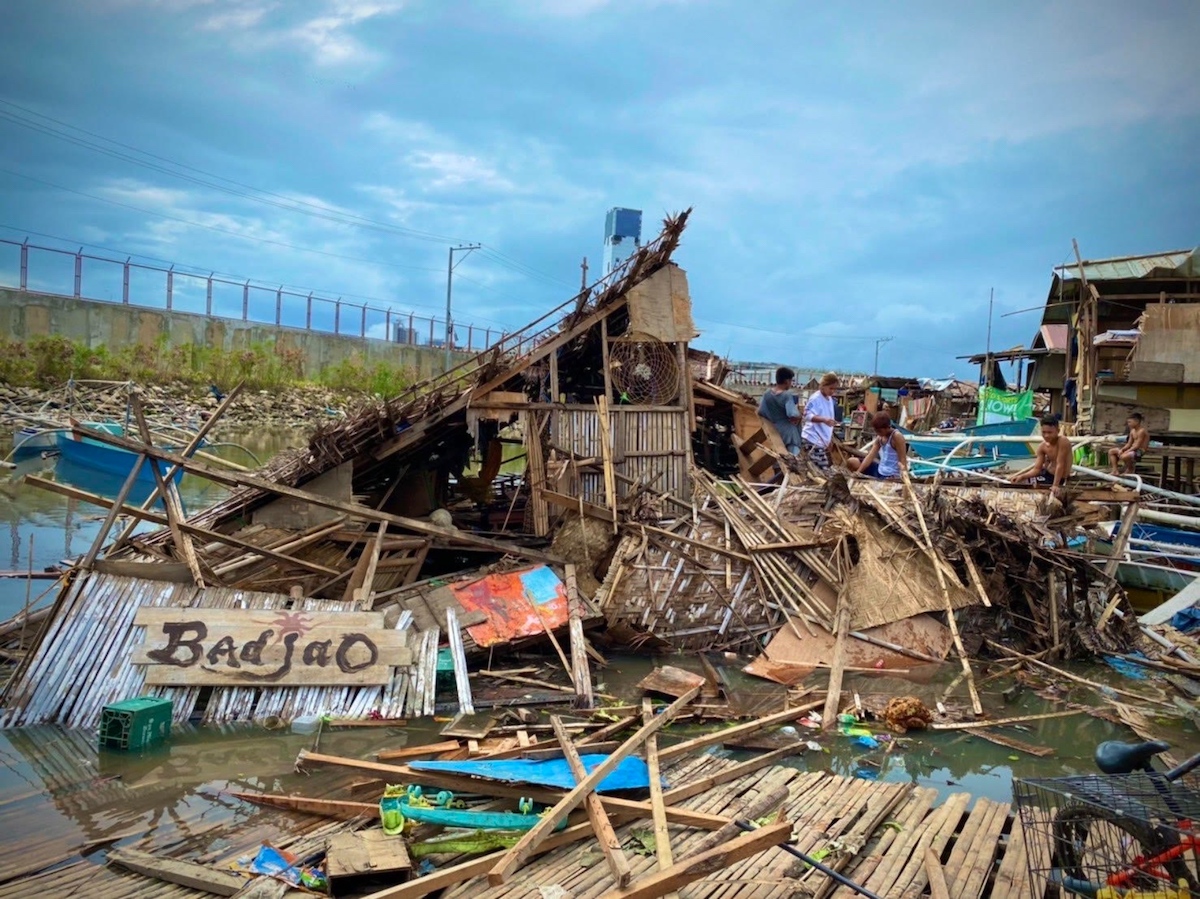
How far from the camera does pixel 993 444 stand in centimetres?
1853

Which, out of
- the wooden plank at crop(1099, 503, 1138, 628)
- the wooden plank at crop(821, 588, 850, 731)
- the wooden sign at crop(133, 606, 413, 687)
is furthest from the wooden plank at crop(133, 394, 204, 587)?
the wooden plank at crop(1099, 503, 1138, 628)

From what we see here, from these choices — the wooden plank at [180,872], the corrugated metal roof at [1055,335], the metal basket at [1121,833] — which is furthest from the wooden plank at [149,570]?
the corrugated metal roof at [1055,335]

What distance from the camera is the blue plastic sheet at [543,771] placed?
19.2 ft

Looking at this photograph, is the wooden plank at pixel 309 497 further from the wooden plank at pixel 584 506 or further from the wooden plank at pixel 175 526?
the wooden plank at pixel 584 506

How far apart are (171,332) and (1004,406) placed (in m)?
30.5

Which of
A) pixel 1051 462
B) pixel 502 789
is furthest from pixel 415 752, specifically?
pixel 1051 462

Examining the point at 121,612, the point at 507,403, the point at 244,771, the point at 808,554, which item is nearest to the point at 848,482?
the point at 808,554

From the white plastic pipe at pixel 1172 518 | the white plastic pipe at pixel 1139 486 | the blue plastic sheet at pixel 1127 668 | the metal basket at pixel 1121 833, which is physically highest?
the white plastic pipe at pixel 1139 486

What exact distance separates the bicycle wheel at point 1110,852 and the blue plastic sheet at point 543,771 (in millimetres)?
2709

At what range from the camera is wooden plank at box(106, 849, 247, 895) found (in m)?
4.91

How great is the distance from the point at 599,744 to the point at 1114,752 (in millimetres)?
3792

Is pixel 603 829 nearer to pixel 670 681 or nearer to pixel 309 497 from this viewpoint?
pixel 670 681

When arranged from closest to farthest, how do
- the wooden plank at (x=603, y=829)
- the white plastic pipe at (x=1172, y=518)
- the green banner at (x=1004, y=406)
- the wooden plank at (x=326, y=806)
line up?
the wooden plank at (x=603, y=829) → the wooden plank at (x=326, y=806) → the white plastic pipe at (x=1172, y=518) → the green banner at (x=1004, y=406)

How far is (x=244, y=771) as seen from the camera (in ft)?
23.0
